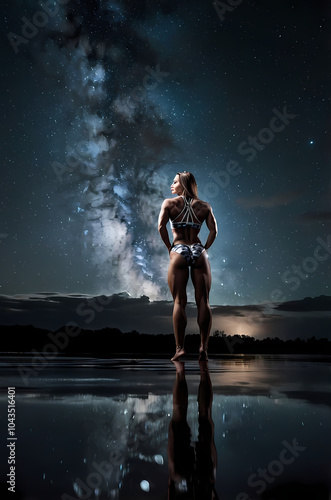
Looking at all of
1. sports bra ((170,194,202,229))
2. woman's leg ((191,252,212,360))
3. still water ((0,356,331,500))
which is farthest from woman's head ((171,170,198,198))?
still water ((0,356,331,500))

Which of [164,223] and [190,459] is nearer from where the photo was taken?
[190,459]

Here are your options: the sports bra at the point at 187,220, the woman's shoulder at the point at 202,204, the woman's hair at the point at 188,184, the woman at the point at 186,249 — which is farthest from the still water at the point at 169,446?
the woman's hair at the point at 188,184

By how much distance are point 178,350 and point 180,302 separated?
0.75 m

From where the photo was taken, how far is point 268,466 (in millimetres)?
1517

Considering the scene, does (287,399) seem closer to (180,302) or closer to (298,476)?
(298,476)

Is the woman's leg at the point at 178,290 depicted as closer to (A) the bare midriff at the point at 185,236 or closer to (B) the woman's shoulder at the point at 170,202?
(A) the bare midriff at the point at 185,236

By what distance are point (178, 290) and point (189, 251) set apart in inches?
25.9

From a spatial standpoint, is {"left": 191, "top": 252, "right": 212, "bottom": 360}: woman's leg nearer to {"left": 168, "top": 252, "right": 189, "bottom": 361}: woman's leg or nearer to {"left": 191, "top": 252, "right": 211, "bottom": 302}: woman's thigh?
{"left": 191, "top": 252, "right": 211, "bottom": 302}: woman's thigh

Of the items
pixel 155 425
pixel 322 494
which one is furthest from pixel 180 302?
pixel 322 494

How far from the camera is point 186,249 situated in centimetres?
668

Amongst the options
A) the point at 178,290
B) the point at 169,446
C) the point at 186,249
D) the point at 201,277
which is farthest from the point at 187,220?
the point at 169,446

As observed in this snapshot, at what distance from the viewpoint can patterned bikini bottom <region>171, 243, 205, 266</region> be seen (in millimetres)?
6629

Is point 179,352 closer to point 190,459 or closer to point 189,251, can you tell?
point 189,251

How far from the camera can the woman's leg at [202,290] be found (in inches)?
262
